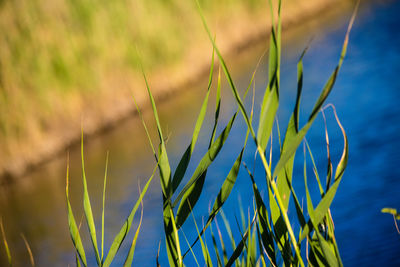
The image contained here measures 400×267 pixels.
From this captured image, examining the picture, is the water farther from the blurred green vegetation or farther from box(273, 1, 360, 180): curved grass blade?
box(273, 1, 360, 180): curved grass blade

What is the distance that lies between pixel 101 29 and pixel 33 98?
684mm

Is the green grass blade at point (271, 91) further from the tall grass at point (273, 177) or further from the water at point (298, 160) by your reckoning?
the water at point (298, 160)

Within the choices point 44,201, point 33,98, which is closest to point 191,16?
point 33,98

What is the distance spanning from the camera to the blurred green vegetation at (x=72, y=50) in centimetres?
366

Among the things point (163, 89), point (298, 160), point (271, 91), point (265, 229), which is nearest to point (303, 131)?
point (271, 91)

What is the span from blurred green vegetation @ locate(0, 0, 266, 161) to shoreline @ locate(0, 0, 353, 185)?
100 mm

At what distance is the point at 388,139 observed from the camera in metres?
2.13

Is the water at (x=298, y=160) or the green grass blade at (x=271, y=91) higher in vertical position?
the water at (x=298, y=160)

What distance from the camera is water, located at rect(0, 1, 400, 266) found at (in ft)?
5.62

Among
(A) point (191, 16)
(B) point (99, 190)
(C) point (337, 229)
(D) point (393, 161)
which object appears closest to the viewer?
(C) point (337, 229)

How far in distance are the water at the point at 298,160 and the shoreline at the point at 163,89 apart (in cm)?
7

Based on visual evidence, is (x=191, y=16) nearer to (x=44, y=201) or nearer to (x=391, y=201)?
(x=44, y=201)

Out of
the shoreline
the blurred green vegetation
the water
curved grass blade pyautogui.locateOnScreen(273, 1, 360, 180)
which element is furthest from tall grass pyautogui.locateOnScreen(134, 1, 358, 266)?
the blurred green vegetation

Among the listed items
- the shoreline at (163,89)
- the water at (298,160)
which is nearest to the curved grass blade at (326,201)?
the water at (298,160)
